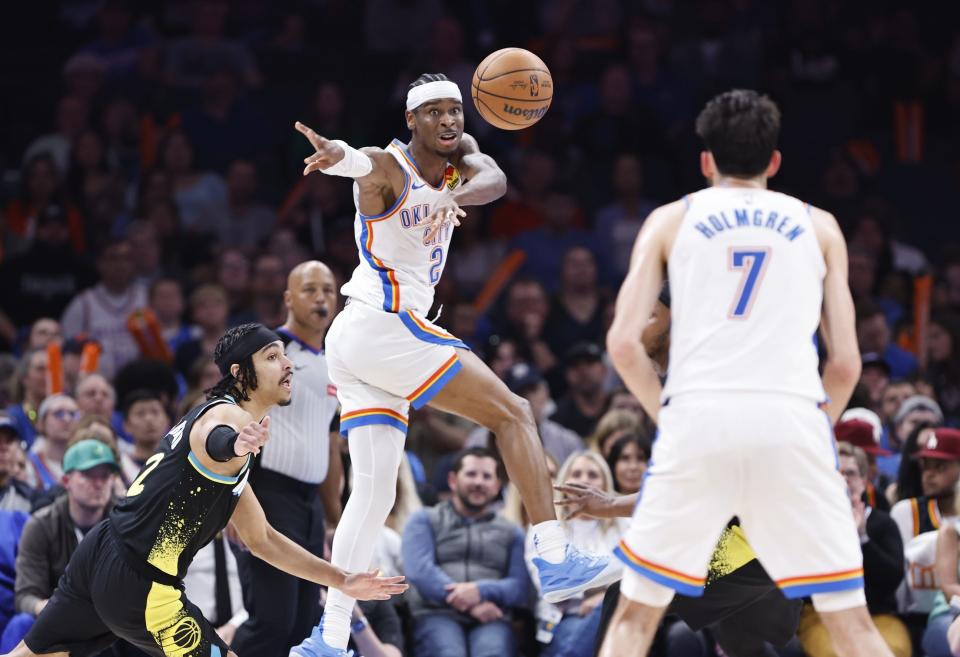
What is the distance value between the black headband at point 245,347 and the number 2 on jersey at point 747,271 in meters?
2.49

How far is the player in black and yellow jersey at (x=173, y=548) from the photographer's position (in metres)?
6.24

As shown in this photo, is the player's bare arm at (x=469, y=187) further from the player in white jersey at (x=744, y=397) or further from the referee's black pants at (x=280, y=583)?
the referee's black pants at (x=280, y=583)

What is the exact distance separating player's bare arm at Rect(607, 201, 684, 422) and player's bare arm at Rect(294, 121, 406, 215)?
1509 millimetres

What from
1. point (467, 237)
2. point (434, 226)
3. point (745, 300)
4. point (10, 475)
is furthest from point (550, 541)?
point (467, 237)

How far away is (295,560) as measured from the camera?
6555 mm

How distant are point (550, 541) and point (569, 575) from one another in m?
0.17

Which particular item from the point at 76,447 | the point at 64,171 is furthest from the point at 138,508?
the point at 64,171

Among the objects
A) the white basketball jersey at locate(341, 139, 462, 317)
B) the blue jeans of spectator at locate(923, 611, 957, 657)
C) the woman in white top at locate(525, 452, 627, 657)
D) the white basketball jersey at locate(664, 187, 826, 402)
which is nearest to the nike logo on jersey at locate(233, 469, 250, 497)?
the white basketball jersey at locate(341, 139, 462, 317)

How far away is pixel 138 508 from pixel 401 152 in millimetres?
1989

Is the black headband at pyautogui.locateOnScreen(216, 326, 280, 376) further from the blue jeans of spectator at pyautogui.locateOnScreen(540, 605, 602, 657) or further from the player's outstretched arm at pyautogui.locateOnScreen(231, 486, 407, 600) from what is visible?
the blue jeans of spectator at pyautogui.locateOnScreen(540, 605, 602, 657)

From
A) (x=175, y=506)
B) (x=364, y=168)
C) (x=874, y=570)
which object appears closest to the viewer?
(x=364, y=168)

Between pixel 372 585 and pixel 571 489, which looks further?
pixel 571 489

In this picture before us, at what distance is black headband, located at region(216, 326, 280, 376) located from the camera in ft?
21.7

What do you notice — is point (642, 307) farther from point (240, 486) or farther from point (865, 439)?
point (865, 439)
